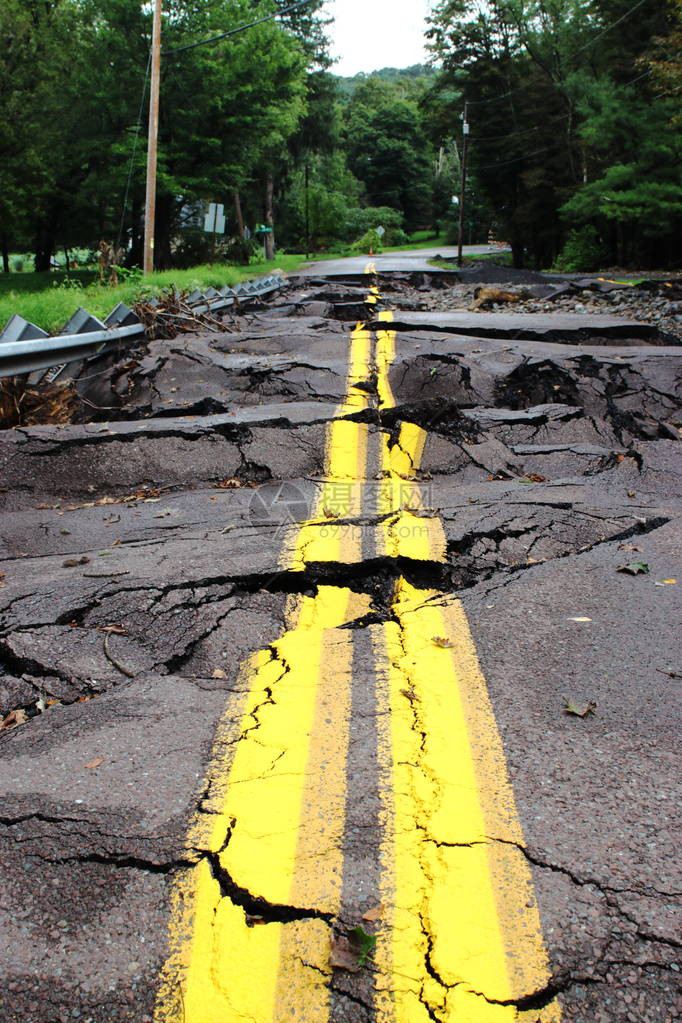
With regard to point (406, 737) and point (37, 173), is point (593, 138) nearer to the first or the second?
point (37, 173)

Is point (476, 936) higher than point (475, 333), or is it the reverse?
point (475, 333)

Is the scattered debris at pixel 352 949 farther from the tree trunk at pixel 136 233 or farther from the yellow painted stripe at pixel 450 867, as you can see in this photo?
the tree trunk at pixel 136 233

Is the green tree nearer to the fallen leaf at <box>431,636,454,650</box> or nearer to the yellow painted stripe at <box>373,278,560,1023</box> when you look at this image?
the fallen leaf at <box>431,636,454,650</box>

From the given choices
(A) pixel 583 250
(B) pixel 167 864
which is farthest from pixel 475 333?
(A) pixel 583 250

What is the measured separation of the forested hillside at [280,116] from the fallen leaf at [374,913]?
21278mm

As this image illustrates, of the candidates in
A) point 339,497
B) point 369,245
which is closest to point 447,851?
point 339,497

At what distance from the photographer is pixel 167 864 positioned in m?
2.07

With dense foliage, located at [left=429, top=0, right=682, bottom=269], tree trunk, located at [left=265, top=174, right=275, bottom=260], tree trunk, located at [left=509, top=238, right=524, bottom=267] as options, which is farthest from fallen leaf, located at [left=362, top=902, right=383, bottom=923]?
tree trunk, located at [left=509, top=238, right=524, bottom=267]

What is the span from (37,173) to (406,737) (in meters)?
34.4

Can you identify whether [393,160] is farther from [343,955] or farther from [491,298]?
[343,955]

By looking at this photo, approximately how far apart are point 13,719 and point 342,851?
56.7 inches

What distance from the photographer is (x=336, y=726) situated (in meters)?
2.72

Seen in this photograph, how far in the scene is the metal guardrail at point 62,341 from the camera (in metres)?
6.41

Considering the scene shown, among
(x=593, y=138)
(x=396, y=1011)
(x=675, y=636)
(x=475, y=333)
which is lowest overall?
(x=396, y=1011)
